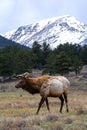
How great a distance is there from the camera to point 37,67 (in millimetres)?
117062

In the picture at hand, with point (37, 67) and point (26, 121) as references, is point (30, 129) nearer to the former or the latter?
point (26, 121)

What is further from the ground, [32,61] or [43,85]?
[43,85]

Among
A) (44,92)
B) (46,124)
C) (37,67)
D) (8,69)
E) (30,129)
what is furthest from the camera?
(37,67)

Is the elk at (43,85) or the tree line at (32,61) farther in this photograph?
the tree line at (32,61)

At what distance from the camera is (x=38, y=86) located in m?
19.0

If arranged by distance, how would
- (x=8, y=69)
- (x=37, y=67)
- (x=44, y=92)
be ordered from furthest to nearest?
(x=37, y=67)
(x=8, y=69)
(x=44, y=92)

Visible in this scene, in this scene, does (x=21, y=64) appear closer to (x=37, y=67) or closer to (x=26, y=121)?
(x=37, y=67)

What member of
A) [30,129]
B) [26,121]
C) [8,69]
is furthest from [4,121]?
[8,69]

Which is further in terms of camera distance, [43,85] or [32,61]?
[32,61]

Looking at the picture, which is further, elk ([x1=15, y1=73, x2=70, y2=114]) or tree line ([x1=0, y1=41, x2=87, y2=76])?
tree line ([x1=0, y1=41, x2=87, y2=76])

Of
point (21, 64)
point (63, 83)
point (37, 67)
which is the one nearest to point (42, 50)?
point (37, 67)

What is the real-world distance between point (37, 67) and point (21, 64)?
26699mm

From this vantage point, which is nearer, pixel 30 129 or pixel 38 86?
pixel 30 129

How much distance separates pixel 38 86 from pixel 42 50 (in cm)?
9913
